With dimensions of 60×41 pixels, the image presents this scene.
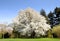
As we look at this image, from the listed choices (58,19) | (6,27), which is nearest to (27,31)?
(6,27)

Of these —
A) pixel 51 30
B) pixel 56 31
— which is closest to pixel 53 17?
pixel 51 30

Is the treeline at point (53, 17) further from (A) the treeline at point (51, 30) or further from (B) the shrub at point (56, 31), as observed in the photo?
(B) the shrub at point (56, 31)

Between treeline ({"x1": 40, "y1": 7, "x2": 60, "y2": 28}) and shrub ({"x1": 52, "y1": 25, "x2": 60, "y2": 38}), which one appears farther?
treeline ({"x1": 40, "y1": 7, "x2": 60, "y2": 28})

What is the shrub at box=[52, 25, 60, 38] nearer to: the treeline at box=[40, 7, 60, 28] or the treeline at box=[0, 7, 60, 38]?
the treeline at box=[0, 7, 60, 38]

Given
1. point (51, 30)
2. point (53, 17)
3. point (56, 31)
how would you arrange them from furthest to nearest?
point (53, 17) < point (51, 30) < point (56, 31)

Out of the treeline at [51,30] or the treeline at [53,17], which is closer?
the treeline at [51,30]

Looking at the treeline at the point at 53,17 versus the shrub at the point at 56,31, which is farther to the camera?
the treeline at the point at 53,17

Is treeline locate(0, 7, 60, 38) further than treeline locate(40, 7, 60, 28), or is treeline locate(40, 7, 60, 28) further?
treeline locate(40, 7, 60, 28)

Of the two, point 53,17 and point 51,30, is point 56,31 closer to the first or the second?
point 51,30

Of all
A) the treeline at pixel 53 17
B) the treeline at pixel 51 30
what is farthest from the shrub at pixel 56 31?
the treeline at pixel 53 17

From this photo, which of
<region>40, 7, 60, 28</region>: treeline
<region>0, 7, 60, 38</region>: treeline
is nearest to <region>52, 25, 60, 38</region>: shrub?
<region>0, 7, 60, 38</region>: treeline

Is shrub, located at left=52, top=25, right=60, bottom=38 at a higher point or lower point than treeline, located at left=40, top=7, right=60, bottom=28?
lower

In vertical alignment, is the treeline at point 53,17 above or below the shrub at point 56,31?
above

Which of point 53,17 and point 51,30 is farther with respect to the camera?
point 53,17
